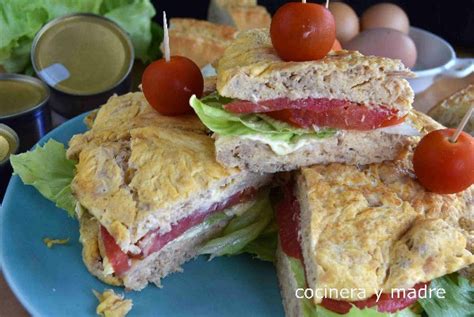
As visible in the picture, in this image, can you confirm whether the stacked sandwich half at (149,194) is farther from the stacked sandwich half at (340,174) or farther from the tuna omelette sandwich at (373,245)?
the tuna omelette sandwich at (373,245)

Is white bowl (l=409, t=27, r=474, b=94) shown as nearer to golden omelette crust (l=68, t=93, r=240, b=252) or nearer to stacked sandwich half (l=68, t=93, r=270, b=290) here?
stacked sandwich half (l=68, t=93, r=270, b=290)

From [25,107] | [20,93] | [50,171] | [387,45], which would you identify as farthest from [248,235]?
[387,45]

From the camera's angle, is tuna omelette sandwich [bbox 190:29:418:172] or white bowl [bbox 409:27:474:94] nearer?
Result: tuna omelette sandwich [bbox 190:29:418:172]

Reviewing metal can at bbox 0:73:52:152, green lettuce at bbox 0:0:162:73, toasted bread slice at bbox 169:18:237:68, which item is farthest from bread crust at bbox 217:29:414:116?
green lettuce at bbox 0:0:162:73

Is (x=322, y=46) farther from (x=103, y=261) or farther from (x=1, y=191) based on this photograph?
(x=1, y=191)

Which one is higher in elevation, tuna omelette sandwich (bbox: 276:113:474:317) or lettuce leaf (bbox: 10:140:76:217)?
tuna omelette sandwich (bbox: 276:113:474:317)

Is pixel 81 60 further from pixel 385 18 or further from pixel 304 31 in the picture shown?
pixel 385 18

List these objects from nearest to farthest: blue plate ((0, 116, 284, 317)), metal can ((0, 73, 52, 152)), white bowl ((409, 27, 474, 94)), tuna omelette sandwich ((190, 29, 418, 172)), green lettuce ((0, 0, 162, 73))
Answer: blue plate ((0, 116, 284, 317)), tuna omelette sandwich ((190, 29, 418, 172)), metal can ((0, 73, 52, 152)), green lettuce ((0, 0, 162, 73)), white bowl ((409, 27, 474, 94))
